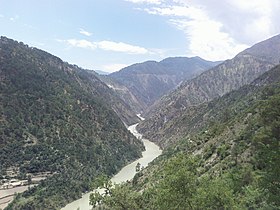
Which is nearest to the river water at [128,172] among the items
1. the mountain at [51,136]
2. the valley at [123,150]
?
the valley at [123,150]

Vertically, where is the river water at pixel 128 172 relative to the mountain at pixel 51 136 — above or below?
→ below

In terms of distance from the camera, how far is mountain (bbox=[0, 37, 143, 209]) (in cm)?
10025

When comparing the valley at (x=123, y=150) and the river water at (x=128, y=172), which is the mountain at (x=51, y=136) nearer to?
the valley at (x=123, y=150)

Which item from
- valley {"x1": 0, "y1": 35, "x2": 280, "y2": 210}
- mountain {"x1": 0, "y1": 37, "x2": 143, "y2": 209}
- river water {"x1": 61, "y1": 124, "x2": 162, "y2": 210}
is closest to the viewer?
valley {"x1": 0, "y1": 35, "x2": 280, "y2": 210}

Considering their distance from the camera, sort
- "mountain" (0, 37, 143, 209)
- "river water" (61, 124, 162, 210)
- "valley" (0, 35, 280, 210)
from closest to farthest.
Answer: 1. "valley" (0, 35, 280, 210)
2. "river water" (61, 124, 162, 210)
3. "mountain" (0, 37, 143, 209)

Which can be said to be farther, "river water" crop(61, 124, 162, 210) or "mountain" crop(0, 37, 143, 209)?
"mountain" crop(0, 37, 143, 209)

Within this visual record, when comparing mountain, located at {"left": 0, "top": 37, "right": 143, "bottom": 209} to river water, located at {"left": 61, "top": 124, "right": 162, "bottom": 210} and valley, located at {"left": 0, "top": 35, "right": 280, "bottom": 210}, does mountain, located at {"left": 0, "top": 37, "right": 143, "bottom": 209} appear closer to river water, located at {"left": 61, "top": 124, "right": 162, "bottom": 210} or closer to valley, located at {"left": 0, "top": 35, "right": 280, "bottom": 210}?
valley, located at {"left": 0, "top": 35, "right": 280, "bottom": 210}

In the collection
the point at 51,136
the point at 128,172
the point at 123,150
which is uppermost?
the point at 51,136

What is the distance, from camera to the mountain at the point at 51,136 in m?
100

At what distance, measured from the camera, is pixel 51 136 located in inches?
4953

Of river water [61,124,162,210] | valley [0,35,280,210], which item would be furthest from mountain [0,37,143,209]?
river water [61,124,162,210]

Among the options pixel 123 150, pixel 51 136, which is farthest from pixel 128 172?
pixel 51 136

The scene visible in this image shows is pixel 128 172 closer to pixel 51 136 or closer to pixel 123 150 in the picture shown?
pixel 123 150

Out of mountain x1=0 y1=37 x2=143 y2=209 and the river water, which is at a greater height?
mountain x1=0 y1=37 x2=143 y2=209
